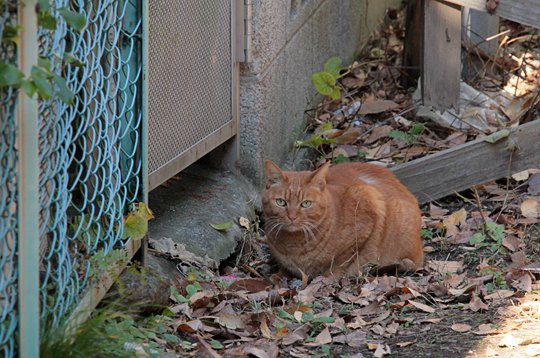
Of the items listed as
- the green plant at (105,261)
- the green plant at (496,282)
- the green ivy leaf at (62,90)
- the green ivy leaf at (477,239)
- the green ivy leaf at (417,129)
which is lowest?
the green ivy leaf at (477,239)

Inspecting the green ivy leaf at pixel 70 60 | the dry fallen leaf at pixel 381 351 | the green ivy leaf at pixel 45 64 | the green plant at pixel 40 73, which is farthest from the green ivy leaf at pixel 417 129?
the green ivy leaf at pixel 45 64

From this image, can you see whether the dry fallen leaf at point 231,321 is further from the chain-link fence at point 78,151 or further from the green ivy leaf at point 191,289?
the chain-link fence at point 78,151

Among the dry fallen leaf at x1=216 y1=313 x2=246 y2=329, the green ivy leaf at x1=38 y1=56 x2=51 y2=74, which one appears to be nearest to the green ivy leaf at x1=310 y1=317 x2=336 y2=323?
the dry fallen leaf at x1=216 y1=313 x2=246 y2=329

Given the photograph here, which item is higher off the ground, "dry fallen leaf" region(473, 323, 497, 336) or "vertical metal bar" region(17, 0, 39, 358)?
"vertical metal bar" region(17, 0, 39, 358)

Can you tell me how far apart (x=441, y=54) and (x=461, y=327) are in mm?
3177

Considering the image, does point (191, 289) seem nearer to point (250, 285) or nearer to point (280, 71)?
point (250, 285)

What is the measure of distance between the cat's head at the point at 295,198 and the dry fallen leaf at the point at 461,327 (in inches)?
53.8

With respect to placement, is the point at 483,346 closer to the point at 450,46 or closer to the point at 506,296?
the point at 506,296

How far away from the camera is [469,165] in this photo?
6543 millimetres

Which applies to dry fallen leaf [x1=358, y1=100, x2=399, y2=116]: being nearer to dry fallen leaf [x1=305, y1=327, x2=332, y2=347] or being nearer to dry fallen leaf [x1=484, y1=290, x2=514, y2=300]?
Result: dry fallen leaf [x1=484, y1=290, x2=514, y2=300]

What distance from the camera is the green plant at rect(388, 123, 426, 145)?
7258mm

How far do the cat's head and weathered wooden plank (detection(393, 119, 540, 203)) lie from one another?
45.6 inches

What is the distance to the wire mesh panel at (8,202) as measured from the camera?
9.68 ft

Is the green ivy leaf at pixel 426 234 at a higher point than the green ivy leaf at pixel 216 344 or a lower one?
lower
